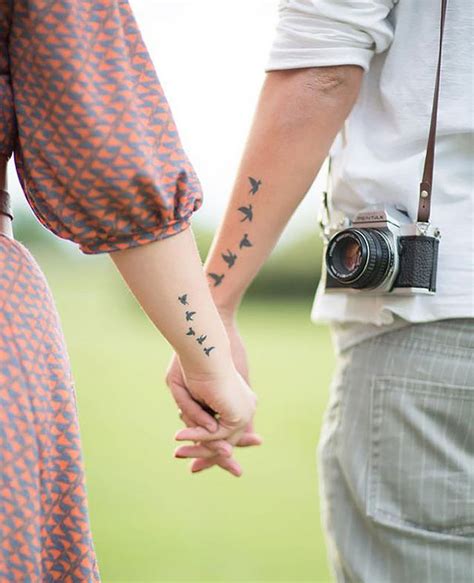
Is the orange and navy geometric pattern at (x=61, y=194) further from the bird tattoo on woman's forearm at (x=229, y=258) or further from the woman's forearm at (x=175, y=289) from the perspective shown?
the bird tattoo on woman's forearm at (x=229, y=258)

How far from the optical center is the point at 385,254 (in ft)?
5.36

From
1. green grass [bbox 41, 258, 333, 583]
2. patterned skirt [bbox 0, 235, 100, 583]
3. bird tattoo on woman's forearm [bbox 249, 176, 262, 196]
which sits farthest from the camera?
green grass [bbox 41, 258, 333, 583]

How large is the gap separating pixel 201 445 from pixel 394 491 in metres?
0.40

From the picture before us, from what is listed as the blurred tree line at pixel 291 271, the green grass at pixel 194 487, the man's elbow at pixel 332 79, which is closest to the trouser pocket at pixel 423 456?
the man's elbow at pixel 332 79

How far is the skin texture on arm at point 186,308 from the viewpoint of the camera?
1.27 metres

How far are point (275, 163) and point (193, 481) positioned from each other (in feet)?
14.6

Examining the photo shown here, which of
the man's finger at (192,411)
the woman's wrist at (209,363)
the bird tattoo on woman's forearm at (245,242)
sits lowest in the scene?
the man's finger at (192,411)

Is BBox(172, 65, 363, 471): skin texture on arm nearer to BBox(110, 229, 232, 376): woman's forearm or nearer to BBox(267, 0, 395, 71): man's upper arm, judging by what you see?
BBox(267, 0, 395, 71): man's upper arm

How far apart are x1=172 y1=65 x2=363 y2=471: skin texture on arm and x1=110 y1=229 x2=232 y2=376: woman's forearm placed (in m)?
0.39

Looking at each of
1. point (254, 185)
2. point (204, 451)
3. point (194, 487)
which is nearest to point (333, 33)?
point (254, 185)

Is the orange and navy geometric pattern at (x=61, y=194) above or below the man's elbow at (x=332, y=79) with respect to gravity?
below

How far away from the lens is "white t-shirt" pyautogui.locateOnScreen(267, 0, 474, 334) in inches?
62.5

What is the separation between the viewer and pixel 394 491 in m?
1.64

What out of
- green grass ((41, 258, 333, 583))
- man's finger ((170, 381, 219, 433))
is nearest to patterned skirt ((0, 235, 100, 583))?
man's finger ((170, 381, 219, 433))
